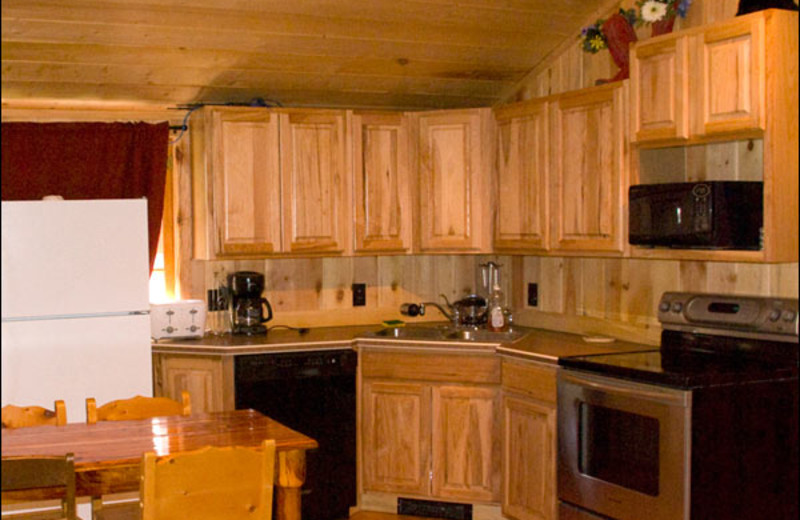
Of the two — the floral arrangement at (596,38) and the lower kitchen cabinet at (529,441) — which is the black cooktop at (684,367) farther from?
the floral arrangement at (596,38)

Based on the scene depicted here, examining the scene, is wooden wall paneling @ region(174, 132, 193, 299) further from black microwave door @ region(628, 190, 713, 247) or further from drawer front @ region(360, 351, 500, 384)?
black microwave door @ region(628, 190, 713, 247)

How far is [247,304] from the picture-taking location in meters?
4.42

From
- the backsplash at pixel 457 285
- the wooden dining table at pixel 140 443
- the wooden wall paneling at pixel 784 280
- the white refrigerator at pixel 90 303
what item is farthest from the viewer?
the backsplash at pixel 457 285

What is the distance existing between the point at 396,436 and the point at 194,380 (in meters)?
0.93

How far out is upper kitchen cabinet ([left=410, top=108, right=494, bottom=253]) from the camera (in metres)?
4.39

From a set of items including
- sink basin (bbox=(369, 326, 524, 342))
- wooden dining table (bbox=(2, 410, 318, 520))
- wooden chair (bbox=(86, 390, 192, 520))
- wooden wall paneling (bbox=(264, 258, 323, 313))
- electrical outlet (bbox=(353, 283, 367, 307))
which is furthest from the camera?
electrical outlet (bbox=(353, 283, 367, 307))

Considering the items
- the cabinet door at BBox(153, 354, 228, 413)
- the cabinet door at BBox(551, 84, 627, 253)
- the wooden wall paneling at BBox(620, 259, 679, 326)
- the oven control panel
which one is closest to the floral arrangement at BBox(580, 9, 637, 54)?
the cabinet door at BBox(551, 84, 627, 253)

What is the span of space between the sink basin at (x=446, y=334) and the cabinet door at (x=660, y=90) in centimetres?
118

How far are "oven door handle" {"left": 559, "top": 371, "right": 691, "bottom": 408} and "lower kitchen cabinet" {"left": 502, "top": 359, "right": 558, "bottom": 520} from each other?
189 millimetres

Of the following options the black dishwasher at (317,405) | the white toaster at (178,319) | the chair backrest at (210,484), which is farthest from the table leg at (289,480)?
the white toaster at (178,319)

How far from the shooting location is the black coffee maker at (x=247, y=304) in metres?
4.40

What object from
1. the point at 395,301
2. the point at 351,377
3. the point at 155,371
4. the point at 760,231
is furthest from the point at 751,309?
the point at 155,371

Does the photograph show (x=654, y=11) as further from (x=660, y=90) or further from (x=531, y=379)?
(x=531, y=379)

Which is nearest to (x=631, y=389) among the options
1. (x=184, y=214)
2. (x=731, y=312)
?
(x=731, y=312)
